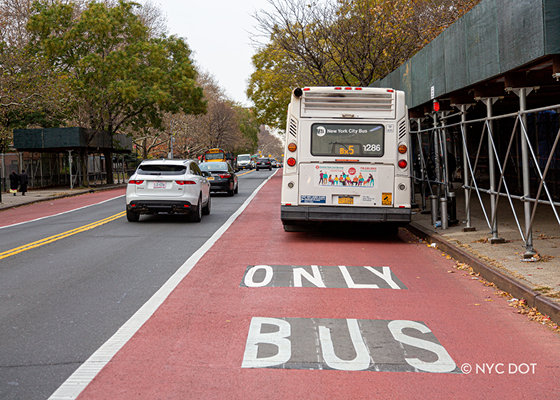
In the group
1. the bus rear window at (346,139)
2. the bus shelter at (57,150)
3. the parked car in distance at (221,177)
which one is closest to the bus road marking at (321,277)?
the bus rear window at (346,139)

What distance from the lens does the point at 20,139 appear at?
36.5 metres

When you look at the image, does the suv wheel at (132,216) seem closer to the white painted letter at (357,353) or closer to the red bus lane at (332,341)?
the red bus lane at (332,341)

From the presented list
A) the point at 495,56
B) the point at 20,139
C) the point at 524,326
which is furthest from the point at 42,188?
the point at 524,326

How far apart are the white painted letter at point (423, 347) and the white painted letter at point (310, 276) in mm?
2048

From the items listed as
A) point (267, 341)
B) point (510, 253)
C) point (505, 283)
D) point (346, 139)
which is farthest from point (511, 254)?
point (267, 341)

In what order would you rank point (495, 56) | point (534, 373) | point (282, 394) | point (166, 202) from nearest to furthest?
point (282, 394)
point (534, 373)
point (495, 56)
point (166, 202)

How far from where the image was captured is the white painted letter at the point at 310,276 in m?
8.11

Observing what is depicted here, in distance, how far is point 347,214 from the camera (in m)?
11.9

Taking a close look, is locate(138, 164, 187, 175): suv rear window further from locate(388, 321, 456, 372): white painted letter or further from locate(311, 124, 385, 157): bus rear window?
locate(388, 321, 456, 372): white painted letter

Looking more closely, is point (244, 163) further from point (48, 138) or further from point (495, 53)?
point (495, 53)

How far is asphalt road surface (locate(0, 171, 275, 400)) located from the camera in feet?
16.4

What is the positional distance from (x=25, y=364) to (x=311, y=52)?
24563 millimetres

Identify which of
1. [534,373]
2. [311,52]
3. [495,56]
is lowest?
[534,373]

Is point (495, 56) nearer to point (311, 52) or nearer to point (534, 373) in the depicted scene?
point (534, 373)
